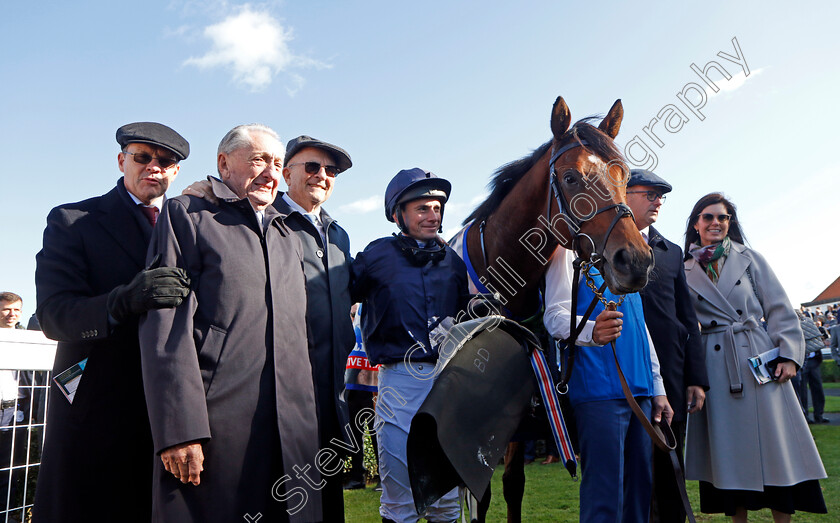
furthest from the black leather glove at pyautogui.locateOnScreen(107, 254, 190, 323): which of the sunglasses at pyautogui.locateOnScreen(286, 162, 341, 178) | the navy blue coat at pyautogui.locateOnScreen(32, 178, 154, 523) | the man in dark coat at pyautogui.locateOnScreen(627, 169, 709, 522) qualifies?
the man in dark coat at pyautogui.locateOnScreen(627, 169, 709, 522)

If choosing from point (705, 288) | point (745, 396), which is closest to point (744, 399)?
point (745, 396)

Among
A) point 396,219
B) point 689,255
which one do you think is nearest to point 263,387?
point 396,219

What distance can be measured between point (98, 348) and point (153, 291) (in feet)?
2.04

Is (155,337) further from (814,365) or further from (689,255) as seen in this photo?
(814,365)

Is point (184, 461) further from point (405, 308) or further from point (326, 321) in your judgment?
point (405, 308)

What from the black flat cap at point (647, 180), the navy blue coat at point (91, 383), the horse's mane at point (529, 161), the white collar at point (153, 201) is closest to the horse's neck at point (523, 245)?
the horse's mane at point (529, 161)

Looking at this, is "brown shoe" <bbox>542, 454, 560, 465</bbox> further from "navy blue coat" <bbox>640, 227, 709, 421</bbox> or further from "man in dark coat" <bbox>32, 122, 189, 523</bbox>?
"man in dark coat" <bbox>32, 122, 189, 523</bbox>

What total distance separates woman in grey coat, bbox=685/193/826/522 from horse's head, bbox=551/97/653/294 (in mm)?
1825

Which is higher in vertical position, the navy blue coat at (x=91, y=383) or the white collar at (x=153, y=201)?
the white collar at (x=153, y=201)

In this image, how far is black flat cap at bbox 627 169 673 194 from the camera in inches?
173

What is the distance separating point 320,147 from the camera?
365cm

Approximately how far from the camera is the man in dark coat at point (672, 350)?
3877 millimetres

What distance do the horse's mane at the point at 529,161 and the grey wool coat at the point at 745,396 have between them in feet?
6.14

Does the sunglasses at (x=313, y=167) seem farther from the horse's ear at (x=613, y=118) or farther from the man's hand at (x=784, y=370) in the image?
the man's hand at (x=784, y=370)
